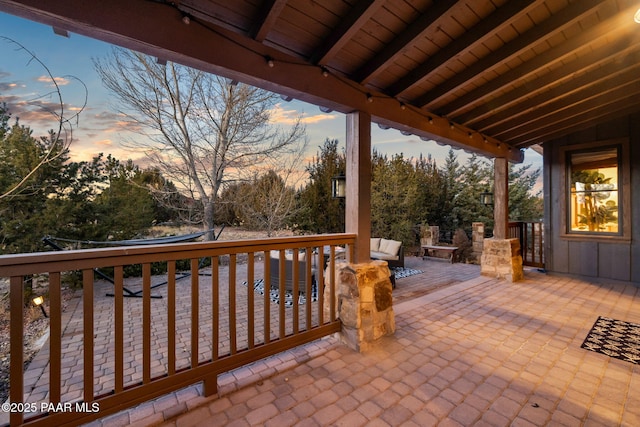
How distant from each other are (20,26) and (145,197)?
3.50 m

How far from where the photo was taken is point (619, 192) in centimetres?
450

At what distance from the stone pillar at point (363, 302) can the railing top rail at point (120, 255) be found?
→ 64 cm

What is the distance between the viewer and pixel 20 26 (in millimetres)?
3809

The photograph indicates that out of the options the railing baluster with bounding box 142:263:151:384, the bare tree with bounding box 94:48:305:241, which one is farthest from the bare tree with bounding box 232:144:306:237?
the railing baluster with bounding box 142:263:151:384

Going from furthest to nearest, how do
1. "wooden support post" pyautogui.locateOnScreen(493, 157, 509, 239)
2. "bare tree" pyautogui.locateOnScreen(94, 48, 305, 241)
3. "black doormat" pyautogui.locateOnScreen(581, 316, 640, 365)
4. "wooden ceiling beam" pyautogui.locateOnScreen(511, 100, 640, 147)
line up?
"bare tree" pyautogui.locateOnScreen(94, 48, 305, 241) < "wooden support post" pyautogui.locateOnScreen(493, 157, 509, 239) < "wooden ceiling beam" pyautogui.locateOnScreen(511, 100, 640, 147) < "black doormat" pyautogui.locateOnScreen(581, 316, 640, 365)

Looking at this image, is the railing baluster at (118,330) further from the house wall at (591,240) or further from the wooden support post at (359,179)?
the house wall at (591,240)

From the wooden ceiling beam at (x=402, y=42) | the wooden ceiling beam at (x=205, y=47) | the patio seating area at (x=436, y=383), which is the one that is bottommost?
the patio seating area at (x=436, y=383)

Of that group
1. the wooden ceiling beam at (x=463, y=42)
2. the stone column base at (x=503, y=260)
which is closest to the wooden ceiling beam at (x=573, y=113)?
the stone column base at (x=503, y=260)

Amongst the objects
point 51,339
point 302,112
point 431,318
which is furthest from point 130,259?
point 302,112

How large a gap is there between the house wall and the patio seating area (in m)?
1.81

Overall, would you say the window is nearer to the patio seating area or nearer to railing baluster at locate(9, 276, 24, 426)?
the patio seating area

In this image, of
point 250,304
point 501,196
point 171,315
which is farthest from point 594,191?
point 171,315

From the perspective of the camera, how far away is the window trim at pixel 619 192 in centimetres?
439

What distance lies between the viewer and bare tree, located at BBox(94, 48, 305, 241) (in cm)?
598
